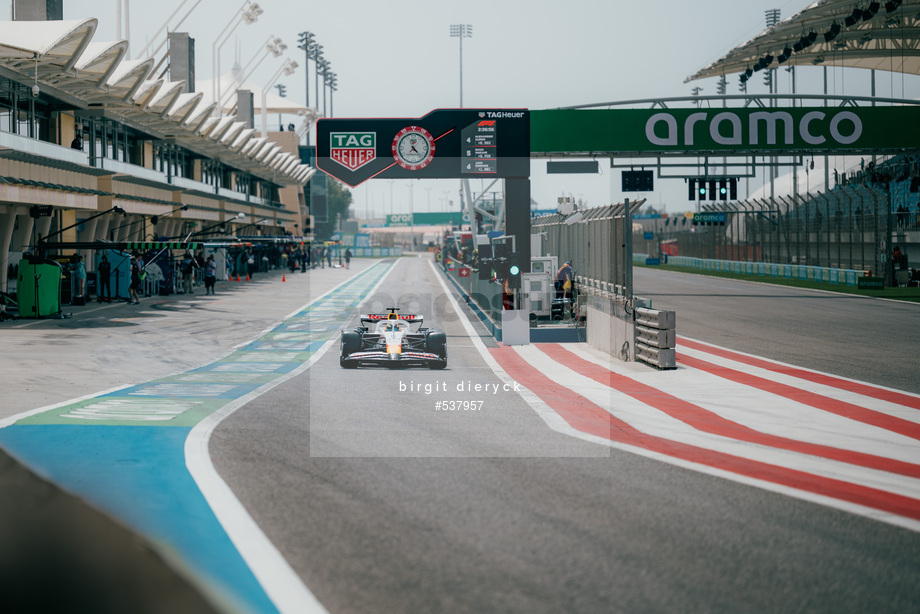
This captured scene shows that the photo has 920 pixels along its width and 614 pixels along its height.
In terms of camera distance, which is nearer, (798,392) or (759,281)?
(798,392)

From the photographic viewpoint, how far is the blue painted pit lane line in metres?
5.57

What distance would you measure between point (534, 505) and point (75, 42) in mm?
25924

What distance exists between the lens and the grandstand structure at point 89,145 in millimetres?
27938

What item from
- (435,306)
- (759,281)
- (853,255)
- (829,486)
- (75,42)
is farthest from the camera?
(759,281)

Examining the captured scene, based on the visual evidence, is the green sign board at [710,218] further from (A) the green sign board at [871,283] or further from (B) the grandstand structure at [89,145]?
(B) the grandstand structure at [89,145]

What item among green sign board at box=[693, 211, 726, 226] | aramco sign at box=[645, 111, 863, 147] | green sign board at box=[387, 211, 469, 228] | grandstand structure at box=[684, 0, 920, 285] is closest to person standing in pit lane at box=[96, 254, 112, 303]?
aramco sign at box=[645, 111, 863, 147]

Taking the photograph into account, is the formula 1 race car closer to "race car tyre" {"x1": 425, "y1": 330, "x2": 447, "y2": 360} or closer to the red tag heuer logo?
"race car tyre" {"x1": 425, "y1": 330, "x2": 447, "y2": 360}

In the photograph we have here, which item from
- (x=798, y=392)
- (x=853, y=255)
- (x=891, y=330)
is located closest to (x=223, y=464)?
(x=798, y=392)

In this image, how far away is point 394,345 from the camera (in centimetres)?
1520

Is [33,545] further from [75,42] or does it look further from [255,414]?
[75,42]

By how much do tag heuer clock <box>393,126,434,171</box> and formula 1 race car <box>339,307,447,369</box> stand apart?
442 inches

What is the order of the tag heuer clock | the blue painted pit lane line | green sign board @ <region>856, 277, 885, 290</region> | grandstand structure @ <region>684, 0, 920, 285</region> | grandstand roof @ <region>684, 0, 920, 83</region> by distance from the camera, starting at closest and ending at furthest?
1. the blue painted pit lane line
2. the tag heuer clock
3. grandstand roof @ <region>684, 0, 920, 83</region>
4. grandstand structure @ <region>684, 0, 920, 285</region>
5. green sign board @ <region>856, 277, 885, 290</region>

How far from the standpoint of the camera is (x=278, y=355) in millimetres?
18969

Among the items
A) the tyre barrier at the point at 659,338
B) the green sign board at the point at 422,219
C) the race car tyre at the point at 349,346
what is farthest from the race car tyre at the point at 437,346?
the green sign board at the point at 422,219
